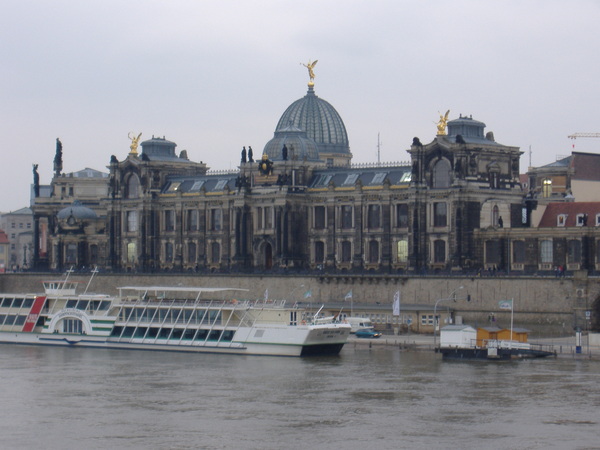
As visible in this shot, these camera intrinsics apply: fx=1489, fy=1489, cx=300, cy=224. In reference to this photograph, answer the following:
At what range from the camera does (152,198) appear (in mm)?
168500

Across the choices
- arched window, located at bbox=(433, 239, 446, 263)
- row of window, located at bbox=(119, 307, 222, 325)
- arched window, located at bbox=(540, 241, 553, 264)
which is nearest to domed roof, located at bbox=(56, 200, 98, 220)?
arched window, located at bbox=(433, 239, 446, 263)

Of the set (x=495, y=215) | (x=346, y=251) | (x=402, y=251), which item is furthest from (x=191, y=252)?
(x=495, y=215)

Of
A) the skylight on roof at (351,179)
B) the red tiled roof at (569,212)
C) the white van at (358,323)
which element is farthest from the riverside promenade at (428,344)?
the skylight on roof at (351,179)

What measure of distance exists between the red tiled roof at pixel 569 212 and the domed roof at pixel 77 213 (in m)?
62.6

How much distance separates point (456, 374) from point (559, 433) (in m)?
24.0

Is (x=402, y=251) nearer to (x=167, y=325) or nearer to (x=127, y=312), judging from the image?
(x=127, y=312)

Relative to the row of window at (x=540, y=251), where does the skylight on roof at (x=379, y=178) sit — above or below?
above

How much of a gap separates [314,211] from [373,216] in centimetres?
788

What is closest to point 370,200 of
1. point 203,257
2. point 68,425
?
point 203,257

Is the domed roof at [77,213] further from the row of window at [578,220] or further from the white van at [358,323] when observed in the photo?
the row of window at [578,220]

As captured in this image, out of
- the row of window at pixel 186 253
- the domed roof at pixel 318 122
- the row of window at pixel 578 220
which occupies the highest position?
the domed roof at pixel 318 122

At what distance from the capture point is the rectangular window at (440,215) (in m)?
145

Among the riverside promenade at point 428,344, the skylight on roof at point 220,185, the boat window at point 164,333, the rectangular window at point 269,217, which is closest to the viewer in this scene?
the riverside promenade at point 428,344

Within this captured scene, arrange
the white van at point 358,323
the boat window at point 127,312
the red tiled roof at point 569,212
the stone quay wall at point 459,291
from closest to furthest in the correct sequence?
the boat window at point 127,312
the stone quay wall at point 459,291
the white van at point 358,323
the red tiled roof at point 569,212
